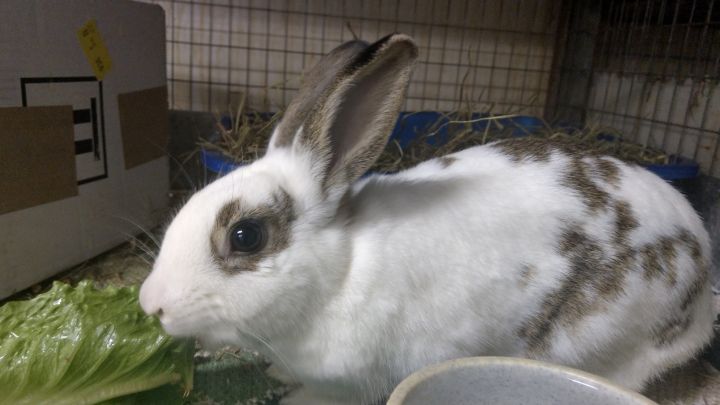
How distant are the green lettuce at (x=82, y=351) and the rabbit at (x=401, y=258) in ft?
0.25

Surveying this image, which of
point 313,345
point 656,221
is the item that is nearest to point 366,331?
point 313,345

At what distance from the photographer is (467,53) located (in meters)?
3.03

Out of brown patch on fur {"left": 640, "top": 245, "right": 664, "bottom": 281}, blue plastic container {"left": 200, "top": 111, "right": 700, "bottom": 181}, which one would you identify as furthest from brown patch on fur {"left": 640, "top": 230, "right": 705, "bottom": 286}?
blue plastic container {"left": 200, "top": 111, "right": 700, "bottom": 181}

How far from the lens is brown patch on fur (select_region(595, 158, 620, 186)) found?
49.2 inches

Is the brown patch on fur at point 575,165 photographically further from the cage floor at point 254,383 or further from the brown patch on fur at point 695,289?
the cage floor at point 254,383

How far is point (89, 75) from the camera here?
1751 millimetres

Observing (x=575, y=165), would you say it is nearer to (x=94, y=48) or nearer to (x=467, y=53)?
(x=94, y=48)

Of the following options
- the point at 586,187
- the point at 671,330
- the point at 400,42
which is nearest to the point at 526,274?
the point at 586,187

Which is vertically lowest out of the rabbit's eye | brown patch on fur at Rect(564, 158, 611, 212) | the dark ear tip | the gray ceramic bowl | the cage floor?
the cage floor

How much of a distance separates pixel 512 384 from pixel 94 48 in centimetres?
151

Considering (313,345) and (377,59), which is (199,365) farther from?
(377,59)

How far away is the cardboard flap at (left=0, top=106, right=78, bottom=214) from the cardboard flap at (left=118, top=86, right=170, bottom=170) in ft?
0.93

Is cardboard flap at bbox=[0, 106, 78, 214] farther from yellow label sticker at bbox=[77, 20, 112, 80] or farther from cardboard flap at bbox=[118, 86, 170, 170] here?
cardboard flap at bbox=[118, 86, 170, 170]

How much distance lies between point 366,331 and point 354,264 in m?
0.12
